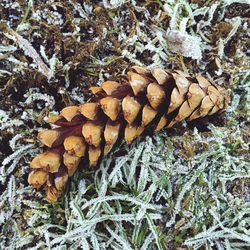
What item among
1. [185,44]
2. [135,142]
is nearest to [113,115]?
[135,142]

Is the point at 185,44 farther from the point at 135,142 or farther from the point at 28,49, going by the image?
the point at 28,49

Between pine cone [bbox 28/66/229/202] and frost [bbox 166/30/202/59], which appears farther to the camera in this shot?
frost [bbox 166/30/202/59]

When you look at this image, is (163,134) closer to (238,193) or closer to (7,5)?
(238,193)

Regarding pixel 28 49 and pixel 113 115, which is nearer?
pixel 113 115

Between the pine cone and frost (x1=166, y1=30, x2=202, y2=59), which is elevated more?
frost (x1=166, y1=30, x2=202, y2=59)

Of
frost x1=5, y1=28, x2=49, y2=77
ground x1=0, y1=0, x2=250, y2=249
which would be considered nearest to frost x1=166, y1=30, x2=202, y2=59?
ground x1=0, y1=0, x2=250, y2=249

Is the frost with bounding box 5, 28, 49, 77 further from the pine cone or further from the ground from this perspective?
the pine cone
